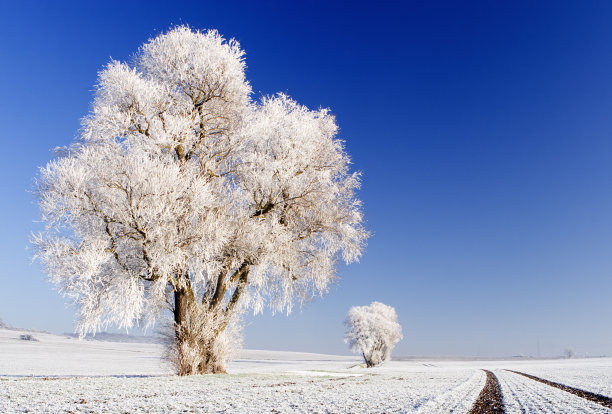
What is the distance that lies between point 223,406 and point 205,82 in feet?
47.1

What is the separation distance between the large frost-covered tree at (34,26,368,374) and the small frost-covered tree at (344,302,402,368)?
150 ft

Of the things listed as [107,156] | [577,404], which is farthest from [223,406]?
[107,156]

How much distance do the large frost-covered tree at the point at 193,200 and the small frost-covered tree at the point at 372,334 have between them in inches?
1805

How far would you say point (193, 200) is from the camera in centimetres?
1558

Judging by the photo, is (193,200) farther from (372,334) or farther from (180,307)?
(372,334)

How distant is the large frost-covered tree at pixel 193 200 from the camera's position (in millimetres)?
14711

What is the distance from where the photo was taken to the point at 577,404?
34.5 feet

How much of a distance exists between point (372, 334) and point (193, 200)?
2104 inches

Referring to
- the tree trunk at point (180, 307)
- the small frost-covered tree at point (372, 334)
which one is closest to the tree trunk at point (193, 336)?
the tree trunk at point (180, 307)

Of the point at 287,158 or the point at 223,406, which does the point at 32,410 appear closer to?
the point at 223,406

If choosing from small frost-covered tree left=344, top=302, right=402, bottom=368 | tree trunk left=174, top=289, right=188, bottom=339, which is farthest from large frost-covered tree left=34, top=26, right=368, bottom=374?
small frost-covered tree left=344, top=302, right=402, bottom=368

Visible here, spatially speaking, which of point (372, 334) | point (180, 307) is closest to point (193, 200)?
point (180, 307)

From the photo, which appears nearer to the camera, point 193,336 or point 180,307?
point 193,336

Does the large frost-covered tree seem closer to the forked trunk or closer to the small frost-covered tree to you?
the forked trunk
